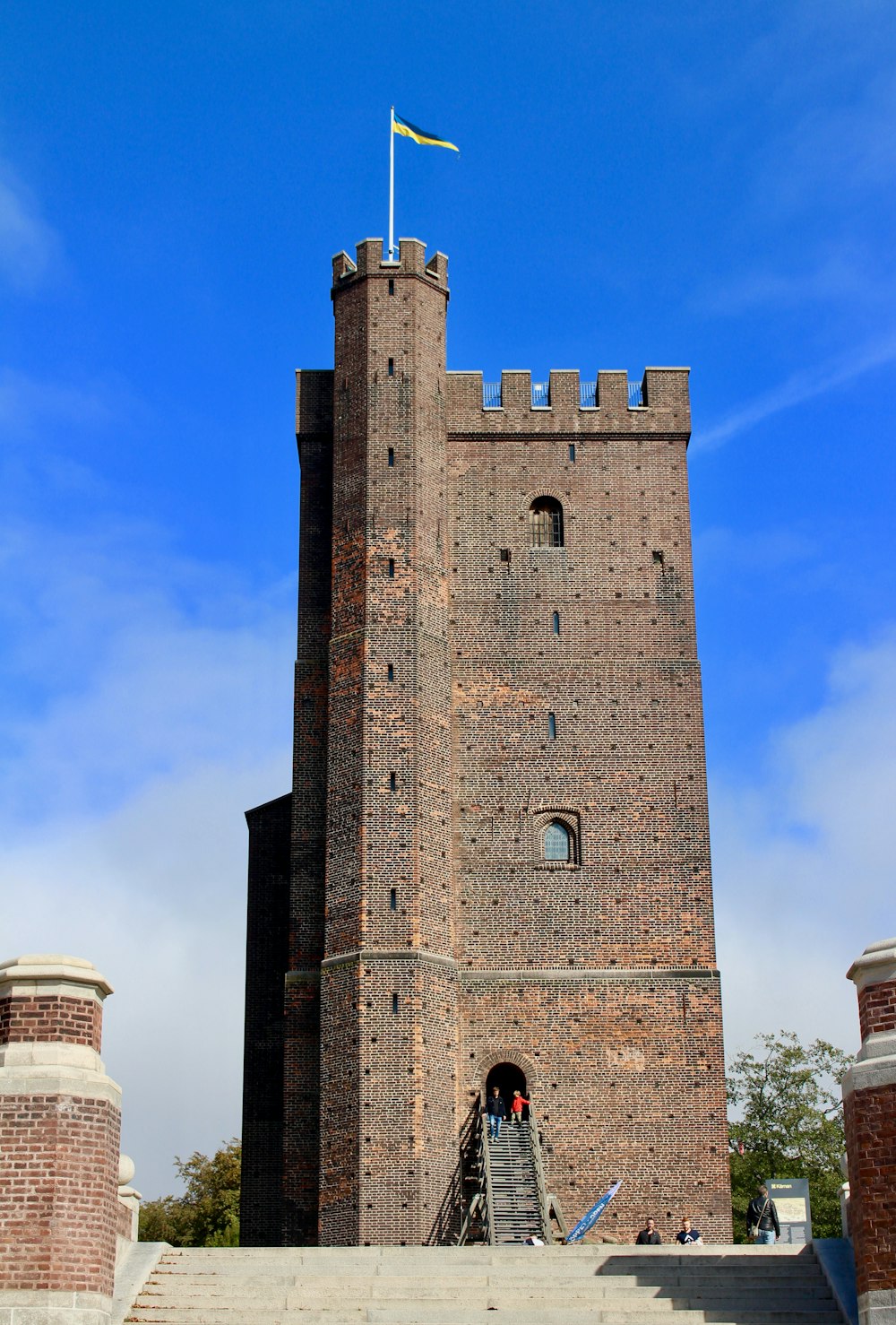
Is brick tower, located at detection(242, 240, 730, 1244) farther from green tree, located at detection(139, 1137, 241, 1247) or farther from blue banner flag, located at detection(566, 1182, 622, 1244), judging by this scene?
green tree, located at detection(139, 1137, 241, 1247)

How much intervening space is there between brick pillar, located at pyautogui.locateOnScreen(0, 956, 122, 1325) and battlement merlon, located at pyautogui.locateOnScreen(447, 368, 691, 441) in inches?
947

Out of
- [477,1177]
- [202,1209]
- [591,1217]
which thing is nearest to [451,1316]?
[591,1217]

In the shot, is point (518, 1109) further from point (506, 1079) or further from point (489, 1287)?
point (489, 1287)

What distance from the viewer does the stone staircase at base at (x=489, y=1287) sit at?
2269 centimetres

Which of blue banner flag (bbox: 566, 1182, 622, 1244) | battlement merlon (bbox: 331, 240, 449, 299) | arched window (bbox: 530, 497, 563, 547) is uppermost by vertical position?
battlement merlon (bbox: 331, 240, 449, 299)

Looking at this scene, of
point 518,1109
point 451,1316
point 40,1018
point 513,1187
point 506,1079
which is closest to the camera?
point 40,1018

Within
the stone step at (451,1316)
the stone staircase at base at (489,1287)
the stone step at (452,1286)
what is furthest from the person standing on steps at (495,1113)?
the stone step at (451,1316)

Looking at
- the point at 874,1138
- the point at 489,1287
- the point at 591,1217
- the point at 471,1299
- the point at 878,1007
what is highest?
the point at 878,1007

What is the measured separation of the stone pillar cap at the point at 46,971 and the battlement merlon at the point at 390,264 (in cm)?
2421

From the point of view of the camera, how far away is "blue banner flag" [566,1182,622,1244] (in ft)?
113

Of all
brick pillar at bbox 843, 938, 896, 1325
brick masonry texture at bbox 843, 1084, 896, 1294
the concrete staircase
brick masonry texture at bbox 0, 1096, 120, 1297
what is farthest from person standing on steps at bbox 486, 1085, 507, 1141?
brick masonry texture at bbox 0, 1096, 120, 1297

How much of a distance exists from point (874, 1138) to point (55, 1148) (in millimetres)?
8336

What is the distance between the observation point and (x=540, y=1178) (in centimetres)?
3653

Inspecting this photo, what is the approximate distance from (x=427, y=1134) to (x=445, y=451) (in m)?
14.4
